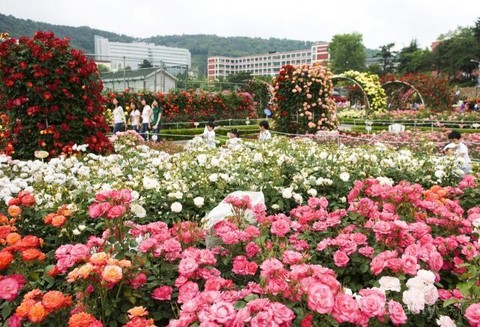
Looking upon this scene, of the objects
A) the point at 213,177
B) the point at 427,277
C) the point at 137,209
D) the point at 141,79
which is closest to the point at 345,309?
the point at 427,277

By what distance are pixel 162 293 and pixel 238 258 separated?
388mm

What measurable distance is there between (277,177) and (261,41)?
5655 inches

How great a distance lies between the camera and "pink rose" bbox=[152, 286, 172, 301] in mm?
1868

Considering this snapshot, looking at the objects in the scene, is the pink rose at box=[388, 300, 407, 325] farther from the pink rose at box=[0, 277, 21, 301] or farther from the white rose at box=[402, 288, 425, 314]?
the pink rose at box=[0, 277, 21, 301]

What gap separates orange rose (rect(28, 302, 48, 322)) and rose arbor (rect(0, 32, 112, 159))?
14.5ft

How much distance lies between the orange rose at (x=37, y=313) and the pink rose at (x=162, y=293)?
455 mm

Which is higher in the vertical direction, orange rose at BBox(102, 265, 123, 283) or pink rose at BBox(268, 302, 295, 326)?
orange rose at BBox(102, 265, 123, 283)

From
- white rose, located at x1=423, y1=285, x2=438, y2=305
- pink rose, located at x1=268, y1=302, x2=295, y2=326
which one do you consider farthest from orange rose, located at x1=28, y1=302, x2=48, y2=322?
white rose, located at x1=423, y1=285, x2=438, y2=305

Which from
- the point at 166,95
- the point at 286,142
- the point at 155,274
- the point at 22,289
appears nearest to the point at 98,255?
Result: the point at 155,274

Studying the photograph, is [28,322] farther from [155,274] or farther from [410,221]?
[410,221]

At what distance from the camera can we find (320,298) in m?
1.48

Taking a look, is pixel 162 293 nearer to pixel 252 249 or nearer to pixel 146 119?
pixel 252 249

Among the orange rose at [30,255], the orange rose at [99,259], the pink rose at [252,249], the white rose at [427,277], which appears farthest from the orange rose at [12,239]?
the white rose at [427,277]

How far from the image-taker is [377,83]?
21422 mm
